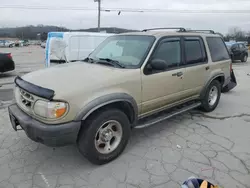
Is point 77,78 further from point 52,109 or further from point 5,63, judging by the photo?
point 5,63

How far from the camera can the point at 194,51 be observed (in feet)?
14.1

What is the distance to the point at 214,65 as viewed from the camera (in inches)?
188

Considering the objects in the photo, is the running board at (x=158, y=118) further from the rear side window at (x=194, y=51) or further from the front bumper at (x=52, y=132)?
the front bumper at (x=52, y=132)

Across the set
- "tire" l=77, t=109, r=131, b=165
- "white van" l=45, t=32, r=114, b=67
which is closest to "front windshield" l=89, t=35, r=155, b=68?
"tire" l=77, t=109, r=131, b=165

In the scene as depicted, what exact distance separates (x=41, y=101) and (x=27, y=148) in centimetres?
132

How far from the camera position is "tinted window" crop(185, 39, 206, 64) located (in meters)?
4.15

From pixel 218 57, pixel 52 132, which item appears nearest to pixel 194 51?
pixel 218 57

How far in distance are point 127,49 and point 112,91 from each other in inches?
43.3

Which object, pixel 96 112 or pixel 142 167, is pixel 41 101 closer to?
pixel 96 112

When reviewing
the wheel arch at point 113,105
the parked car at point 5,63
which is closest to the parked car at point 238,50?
the parked car at point 5,63

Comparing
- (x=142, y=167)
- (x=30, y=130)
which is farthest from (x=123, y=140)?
(x=30, y=130)

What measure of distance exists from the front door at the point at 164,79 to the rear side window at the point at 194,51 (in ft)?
0.83

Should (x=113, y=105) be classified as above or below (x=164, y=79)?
below

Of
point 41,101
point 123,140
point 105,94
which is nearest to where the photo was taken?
point 41,101
